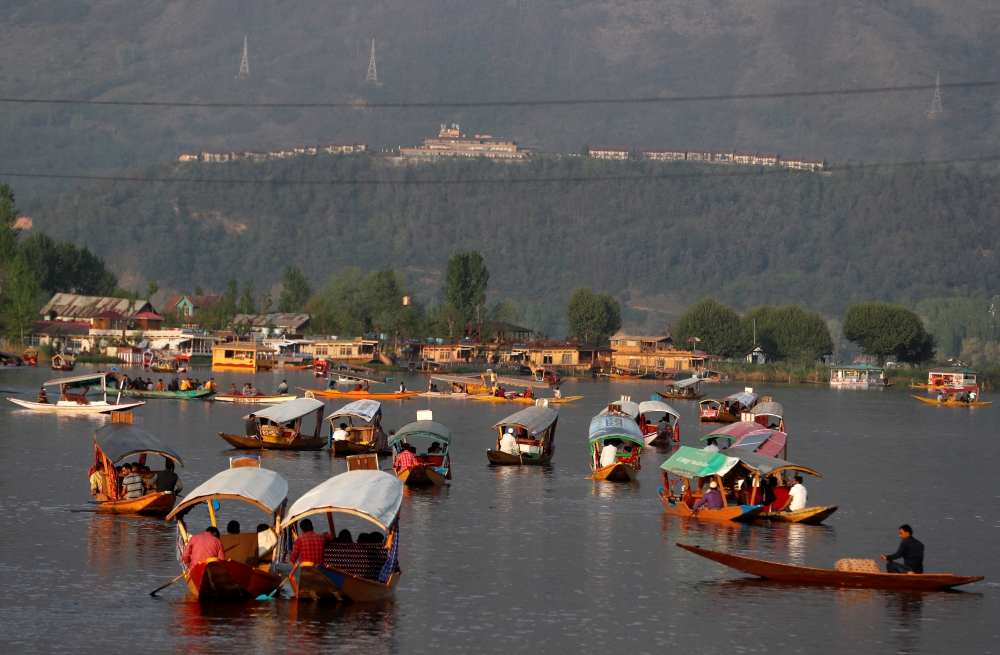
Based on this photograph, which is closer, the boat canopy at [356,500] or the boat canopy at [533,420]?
the boat canopy at [356,500]

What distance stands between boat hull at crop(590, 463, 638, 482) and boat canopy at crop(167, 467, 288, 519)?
24.6 metres

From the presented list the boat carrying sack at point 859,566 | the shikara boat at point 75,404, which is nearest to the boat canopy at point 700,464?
the boat carrying sack at point 859,566

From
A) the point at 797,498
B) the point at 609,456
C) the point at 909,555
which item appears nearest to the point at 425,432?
the point at 609,456

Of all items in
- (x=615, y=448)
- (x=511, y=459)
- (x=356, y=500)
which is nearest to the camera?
(x=356, y=500)

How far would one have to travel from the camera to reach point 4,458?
6059 centimetres

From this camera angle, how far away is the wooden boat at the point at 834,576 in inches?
1350

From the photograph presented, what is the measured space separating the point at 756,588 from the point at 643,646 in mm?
6262

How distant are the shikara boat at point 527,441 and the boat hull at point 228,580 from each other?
30.8 metres

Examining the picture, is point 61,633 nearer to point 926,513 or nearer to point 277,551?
point 277,551

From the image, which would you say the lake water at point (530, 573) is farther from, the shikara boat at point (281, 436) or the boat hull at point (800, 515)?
the shikara boat at point (281, 436)

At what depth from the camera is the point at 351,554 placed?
103ft

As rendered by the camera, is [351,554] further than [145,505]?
No

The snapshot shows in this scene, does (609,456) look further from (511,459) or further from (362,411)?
(362,411)

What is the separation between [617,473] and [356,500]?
2731 cm
